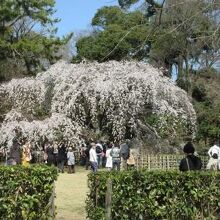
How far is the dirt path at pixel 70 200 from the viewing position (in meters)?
11.5

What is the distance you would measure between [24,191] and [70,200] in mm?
5601

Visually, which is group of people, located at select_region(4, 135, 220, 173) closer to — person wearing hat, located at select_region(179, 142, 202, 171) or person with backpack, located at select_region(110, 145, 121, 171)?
person with backpack, located at select_region(110, 145, 121, 171)

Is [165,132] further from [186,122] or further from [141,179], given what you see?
[141,179]

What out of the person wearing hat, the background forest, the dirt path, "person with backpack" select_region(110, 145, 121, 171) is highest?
the background forest

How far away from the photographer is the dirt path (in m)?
11.5

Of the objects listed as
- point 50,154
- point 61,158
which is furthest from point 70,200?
point 61,158

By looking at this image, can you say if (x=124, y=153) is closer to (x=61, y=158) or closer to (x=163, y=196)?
(x=61, y=158)

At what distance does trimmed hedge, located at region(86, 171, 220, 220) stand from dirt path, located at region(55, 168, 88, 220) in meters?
2.87

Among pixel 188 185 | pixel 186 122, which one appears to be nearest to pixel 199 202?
pixel 188 185

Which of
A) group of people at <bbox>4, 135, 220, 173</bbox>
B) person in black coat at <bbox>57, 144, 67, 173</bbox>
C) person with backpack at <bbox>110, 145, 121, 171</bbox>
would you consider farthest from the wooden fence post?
person in black coat at <bbox>57, 144, 67, 173</bbox>

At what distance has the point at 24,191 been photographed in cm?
866

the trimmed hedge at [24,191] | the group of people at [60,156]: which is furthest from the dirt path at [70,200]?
the group of people at [60,156]

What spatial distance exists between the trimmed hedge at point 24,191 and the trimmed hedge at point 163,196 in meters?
1.06

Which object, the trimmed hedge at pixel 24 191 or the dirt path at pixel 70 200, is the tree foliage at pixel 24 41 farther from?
the trimmed hedge at pixel 24 191
